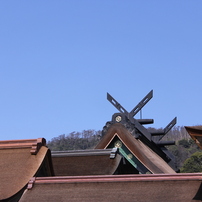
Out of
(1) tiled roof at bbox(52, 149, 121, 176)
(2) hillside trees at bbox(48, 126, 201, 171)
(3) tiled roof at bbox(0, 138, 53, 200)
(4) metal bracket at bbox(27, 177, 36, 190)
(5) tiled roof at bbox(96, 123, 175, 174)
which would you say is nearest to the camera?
(3) tiled roof at bbox(0, 138, 53, 200)

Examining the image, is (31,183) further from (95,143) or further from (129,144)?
(95,143)

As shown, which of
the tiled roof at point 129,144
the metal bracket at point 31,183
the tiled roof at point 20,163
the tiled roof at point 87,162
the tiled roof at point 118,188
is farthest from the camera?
the tiled roof at point 129,144

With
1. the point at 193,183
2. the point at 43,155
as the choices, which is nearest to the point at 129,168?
the point at 43,155

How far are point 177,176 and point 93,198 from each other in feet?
6.29

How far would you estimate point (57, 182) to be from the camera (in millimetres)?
13109

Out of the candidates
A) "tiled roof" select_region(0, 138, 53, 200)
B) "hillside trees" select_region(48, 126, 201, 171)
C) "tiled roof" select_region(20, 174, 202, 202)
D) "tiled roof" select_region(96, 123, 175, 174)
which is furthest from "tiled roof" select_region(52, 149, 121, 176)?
"hillside trees" select_region(48, 126, 201, 171)

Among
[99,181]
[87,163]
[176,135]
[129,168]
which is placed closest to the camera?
[99,181]

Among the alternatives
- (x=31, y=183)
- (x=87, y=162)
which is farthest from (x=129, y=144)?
(x=31, y=183)

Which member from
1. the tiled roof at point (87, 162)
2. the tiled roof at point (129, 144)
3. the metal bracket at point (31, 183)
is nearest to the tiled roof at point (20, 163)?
the metal bracket at point (31, 183)

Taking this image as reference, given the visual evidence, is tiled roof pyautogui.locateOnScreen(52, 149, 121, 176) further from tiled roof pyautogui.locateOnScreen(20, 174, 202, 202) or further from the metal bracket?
the metal bracket

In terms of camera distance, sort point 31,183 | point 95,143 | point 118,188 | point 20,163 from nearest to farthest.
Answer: point 118,188, point 31,183, point 20,163, point 95,143

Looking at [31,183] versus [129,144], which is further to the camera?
[129,144]

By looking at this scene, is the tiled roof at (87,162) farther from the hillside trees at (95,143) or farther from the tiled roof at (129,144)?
the hillside trees at (95,143)

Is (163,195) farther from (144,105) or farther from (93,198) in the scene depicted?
(144,105)
